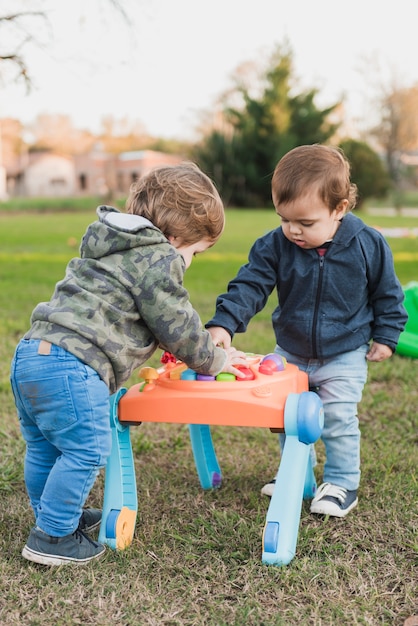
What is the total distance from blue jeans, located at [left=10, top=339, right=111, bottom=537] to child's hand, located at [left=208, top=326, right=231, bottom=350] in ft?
1.48

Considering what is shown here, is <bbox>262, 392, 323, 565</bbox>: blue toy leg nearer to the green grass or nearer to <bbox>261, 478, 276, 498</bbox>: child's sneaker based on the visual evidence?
the green grass

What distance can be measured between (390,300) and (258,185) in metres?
22.4

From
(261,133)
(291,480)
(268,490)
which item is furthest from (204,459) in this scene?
(261,133)

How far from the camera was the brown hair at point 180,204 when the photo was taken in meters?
1.93

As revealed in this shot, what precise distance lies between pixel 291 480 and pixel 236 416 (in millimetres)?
228

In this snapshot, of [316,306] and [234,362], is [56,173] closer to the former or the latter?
[316,306]

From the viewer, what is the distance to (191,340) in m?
1.86

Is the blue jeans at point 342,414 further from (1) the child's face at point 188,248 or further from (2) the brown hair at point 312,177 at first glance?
(1) the child's face at point 188,248

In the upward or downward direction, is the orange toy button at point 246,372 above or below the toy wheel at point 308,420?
above

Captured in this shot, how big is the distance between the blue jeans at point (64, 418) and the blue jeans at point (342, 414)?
781 mm

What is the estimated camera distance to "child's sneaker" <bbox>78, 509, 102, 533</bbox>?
6.84 feet

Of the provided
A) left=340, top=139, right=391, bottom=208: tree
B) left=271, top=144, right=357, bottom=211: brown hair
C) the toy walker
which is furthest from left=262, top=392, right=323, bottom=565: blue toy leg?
left=340, top=139, right=391, bottom=208: tree

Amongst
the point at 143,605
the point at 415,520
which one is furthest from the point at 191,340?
the point at 415,520

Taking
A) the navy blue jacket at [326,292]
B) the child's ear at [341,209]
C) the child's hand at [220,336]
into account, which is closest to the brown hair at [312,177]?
the child's ear at [341,209]
